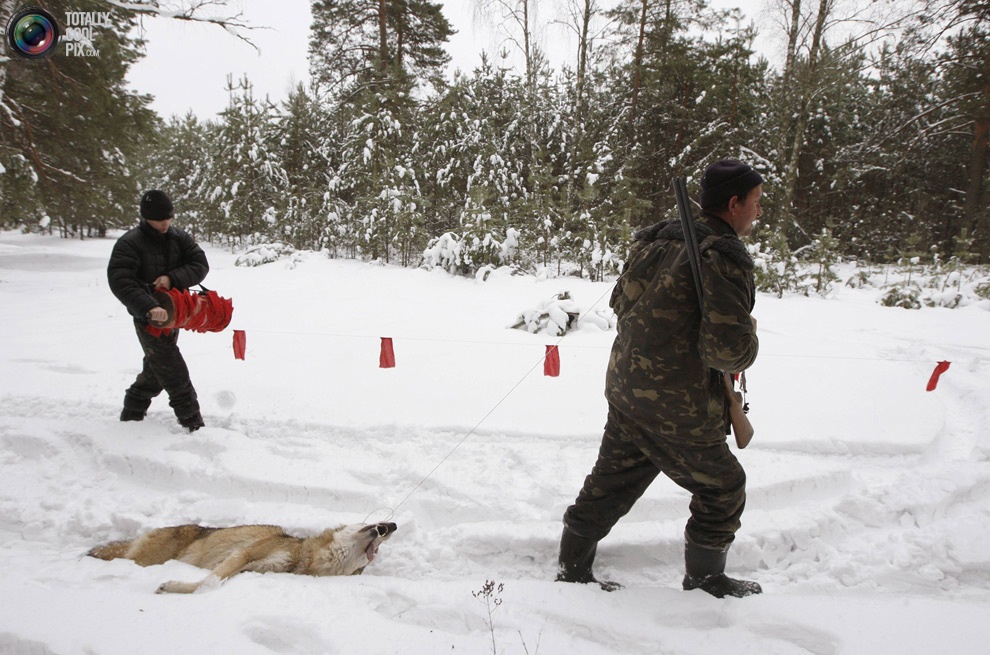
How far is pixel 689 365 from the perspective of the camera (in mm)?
1972

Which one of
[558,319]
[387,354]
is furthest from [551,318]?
[387,354]

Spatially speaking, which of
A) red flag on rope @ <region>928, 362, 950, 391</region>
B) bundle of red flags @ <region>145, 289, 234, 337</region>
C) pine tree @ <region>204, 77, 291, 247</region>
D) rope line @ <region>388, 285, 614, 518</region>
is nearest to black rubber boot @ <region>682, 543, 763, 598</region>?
rope line @ <region>388, 285, 614, 518</region>

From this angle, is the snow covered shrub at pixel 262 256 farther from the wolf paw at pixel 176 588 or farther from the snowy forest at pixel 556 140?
the wolf paw at pixel 176 588

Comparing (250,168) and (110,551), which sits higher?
(250,168)

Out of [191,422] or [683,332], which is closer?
[683,332]

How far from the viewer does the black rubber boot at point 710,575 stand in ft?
7.37

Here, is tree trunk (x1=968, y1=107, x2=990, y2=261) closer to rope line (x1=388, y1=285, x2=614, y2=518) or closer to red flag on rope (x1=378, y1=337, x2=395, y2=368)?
rope line (x1=388, y1=285, x2=614, y2=518)

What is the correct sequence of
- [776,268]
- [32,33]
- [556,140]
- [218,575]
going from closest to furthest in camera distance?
[218,575] < [32,33] < [776,268] < [556,140]

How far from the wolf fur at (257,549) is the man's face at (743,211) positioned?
7.66ft

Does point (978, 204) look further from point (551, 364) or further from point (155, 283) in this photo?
point (155, 283)

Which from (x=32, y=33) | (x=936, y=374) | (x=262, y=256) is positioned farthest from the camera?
(x=262, y=256)

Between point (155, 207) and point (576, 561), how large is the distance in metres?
3.89

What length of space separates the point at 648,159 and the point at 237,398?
1656 cm

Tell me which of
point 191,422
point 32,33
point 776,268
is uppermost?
point 32,33
